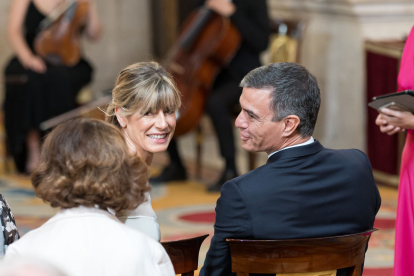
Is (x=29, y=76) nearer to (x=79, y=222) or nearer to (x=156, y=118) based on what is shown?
(x=156, y=118)

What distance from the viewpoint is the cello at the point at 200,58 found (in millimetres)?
4770

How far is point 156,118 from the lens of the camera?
2268 millimetres

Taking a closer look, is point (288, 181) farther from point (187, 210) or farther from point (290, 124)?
point (187, 210)

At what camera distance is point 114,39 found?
27.6 feet

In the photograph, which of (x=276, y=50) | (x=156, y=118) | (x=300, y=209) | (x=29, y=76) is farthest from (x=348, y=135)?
(x=300, y=209)

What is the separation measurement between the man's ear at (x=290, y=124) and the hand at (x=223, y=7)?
2.95 meters

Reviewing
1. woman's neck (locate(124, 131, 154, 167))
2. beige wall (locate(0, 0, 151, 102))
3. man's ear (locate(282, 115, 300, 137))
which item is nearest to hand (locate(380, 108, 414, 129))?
man's ear (locate(282, 115, 300, 137))

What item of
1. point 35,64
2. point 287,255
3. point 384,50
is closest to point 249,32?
point 384,50

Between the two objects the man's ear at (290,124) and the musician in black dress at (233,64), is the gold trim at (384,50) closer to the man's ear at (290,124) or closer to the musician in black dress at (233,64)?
the musician in black dress at (233,64)

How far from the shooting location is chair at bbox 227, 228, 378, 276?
1.57 m

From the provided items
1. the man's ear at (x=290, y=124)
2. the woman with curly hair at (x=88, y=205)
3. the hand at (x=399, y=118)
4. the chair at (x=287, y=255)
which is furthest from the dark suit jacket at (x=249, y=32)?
the woman with curly hair at (x=88, y=205)

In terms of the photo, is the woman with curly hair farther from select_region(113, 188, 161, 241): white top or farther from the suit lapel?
the suit lapel

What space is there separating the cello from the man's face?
2.79 meters

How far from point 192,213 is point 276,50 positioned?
5.66 feet
